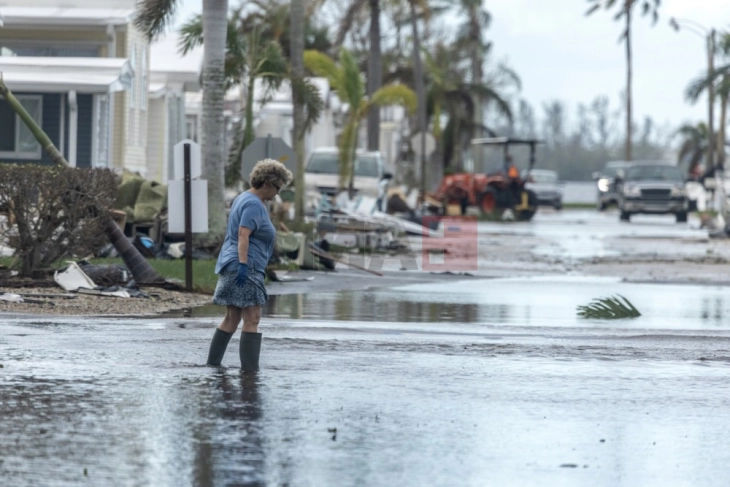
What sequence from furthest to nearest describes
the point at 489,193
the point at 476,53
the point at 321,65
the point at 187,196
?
the point at 476,53 → the point at 489,193 → the point at 321,65 → the point at 187,196

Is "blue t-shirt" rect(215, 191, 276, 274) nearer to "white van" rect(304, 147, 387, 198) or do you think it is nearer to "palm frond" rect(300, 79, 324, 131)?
"palm frond" rect(300, 79, 324, 131)

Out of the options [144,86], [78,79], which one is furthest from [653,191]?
[78,79]

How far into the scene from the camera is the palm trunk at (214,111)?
23.6 meters

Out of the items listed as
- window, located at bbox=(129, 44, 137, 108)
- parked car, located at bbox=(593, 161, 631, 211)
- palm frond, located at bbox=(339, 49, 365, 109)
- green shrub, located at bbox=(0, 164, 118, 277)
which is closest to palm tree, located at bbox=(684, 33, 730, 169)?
parked car, located at bbox=(593, 161, 631, 211)

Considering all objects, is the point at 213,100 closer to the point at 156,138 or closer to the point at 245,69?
the point at 245,69

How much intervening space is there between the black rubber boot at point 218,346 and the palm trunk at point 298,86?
19876 mm

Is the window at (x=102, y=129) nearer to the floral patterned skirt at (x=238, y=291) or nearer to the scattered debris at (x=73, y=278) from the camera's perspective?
the scattered debris at (x=73, y=278)

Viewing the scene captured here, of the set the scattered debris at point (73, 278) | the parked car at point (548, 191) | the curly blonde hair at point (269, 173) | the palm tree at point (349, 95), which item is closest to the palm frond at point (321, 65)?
the palm tree at point (349, 95)

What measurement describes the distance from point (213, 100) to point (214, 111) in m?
0.18

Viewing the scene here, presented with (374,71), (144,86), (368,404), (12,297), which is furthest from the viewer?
(374,71)

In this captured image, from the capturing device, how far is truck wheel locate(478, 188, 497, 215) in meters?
53.9

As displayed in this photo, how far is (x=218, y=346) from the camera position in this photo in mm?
11391

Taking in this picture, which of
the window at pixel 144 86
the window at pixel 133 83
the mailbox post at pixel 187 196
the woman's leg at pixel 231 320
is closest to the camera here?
the woman's leg at pixel 231 320

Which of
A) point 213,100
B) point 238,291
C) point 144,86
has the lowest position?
point 238,291
